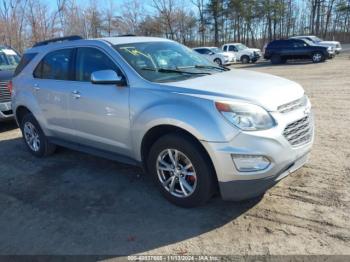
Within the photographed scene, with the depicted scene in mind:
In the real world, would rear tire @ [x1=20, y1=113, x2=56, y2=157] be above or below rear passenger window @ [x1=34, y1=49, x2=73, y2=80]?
below

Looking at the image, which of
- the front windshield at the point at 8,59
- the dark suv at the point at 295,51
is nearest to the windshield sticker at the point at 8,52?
the front windshield at the point at 8,59

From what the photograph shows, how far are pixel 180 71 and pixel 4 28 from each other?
36.4m

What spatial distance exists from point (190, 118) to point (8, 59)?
8211 millimetres

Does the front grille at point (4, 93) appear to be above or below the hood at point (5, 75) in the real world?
below

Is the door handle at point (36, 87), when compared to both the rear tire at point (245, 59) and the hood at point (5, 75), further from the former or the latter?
the rear tire at point (245, 59)

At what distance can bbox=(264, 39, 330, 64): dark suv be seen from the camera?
80.3 ft

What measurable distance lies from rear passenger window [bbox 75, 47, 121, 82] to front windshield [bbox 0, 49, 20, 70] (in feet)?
18.3

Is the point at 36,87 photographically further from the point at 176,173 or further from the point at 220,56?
the point at 220,56

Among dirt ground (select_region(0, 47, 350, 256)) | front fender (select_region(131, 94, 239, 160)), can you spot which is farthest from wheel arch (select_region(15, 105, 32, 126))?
front fender (select_region(131, 94, 239, 160))

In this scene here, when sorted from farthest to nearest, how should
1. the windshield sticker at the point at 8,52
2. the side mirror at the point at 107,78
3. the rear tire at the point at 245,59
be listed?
1. the rear tire at the point at 245,59
2. the windshield sticker at the point at 8,52
3. the side mirror at the point at 107,78

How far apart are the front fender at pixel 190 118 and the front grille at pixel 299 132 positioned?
0.58 metres

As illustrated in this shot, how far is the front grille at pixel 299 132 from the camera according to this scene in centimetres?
349

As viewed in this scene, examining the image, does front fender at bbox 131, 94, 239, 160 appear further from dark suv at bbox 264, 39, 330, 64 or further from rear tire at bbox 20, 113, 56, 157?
dark suv at bbox 264, 39, 330, 64

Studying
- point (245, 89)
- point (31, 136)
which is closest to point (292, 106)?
point (245, 89)
